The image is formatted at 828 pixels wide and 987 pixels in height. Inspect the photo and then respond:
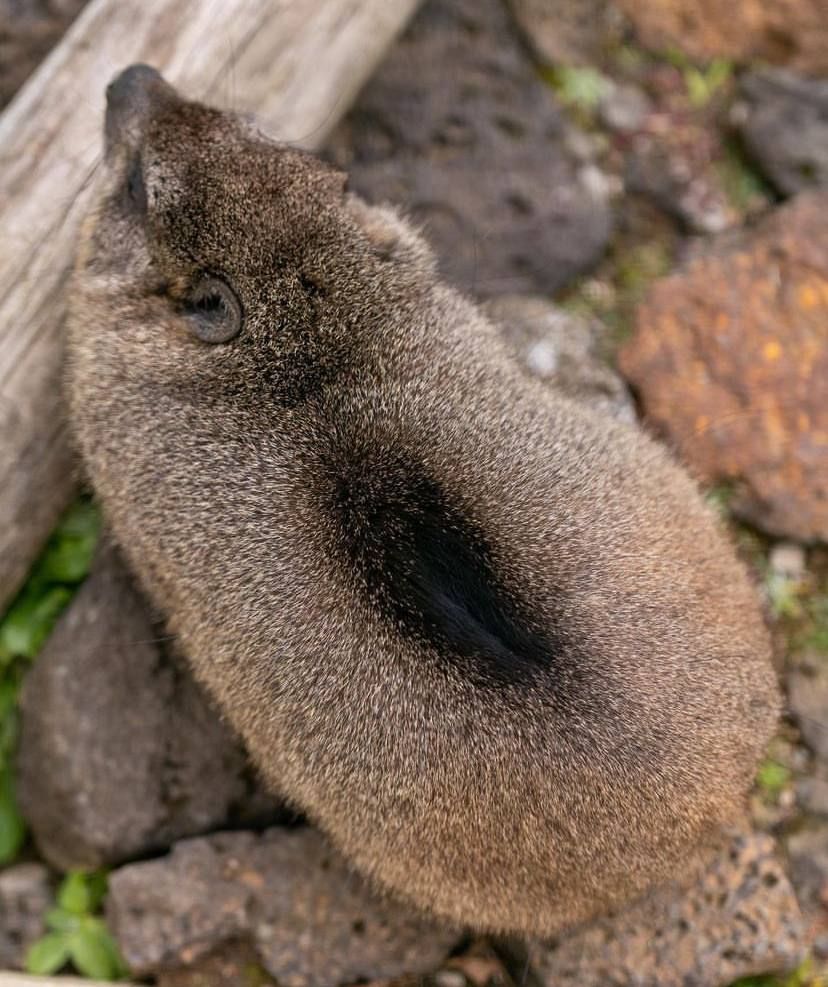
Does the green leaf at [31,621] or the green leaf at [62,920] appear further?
the green leaf at [31,621]

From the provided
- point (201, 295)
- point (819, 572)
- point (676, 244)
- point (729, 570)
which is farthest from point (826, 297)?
point (201, 295)

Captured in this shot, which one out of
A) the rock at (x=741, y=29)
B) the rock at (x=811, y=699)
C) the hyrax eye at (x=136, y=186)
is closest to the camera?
the hyrax eye at (x=136, y=186)

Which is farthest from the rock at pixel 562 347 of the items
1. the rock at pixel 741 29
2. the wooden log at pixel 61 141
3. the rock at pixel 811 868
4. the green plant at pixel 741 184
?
the rock at pixel 811 868

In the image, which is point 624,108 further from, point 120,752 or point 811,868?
point 120,752

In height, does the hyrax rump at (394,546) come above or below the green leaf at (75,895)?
above

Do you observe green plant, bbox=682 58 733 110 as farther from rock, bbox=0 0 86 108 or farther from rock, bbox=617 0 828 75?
rock, bbox=0 0 86 108

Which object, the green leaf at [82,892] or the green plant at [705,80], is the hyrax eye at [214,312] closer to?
the green leaf at [82,892]

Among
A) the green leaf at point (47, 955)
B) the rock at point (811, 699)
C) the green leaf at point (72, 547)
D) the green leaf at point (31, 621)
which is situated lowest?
the green leaf at point (47, 955)

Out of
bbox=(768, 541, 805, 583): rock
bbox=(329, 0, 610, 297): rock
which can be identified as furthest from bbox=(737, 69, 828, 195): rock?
bbox=(768, 541, 805, 583): rock
